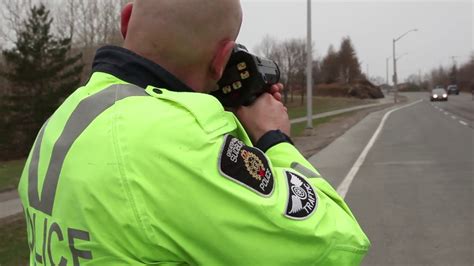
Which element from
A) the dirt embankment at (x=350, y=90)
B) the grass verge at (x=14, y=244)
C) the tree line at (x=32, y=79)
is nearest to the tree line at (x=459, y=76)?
the dirt embankment at (x=350, y=90)

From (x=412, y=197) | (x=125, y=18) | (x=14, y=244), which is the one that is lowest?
(x=412, y=197)

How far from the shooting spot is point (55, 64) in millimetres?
31719

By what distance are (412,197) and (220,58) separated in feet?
23.2

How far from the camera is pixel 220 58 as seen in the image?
3.89 feet

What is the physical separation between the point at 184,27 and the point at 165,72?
0.12 m

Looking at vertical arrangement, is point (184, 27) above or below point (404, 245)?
above

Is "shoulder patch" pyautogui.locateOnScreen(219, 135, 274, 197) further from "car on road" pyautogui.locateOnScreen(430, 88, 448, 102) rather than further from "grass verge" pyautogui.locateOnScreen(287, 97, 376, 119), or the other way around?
"car on road" pyautogui.locateOnScreen(430, 88, 448, 102)

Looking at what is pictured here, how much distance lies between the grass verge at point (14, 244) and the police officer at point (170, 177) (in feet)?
13.5

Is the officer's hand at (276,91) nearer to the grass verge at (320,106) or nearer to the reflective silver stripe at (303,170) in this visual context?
the reflective silver stripe at (303,170)

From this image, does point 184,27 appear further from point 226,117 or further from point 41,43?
point 41,43

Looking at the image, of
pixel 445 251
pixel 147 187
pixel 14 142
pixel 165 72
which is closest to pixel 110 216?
pixel 147 187

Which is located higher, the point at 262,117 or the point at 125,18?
the point at 125,18

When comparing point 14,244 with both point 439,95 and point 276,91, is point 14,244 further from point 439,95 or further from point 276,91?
point 439,95

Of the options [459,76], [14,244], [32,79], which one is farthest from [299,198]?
[459,76]
